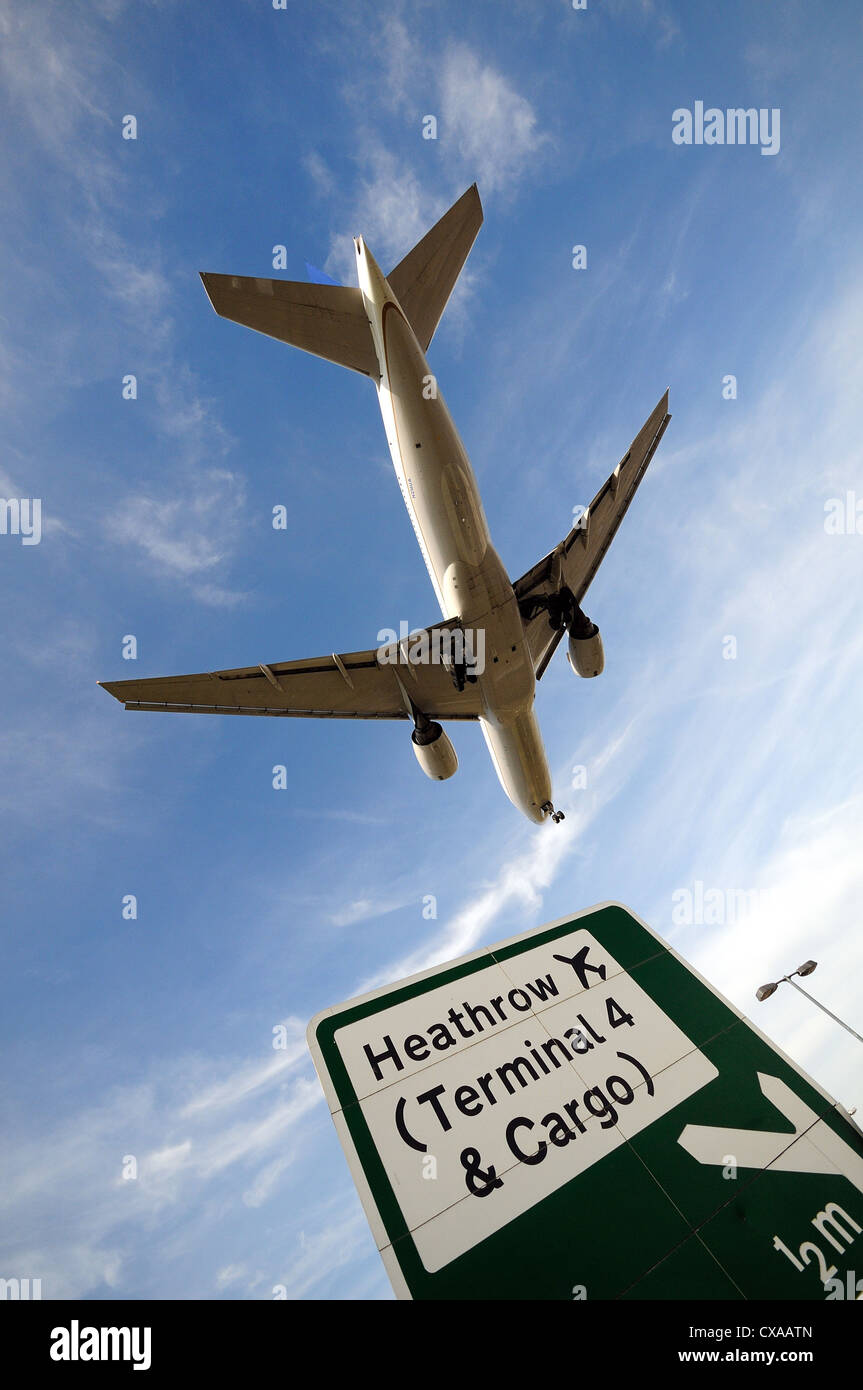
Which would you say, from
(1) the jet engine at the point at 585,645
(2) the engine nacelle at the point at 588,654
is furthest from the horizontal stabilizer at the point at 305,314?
(2) the engine nacelle at the point at 588,654


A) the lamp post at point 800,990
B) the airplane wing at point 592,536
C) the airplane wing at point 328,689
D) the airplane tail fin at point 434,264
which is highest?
the airplane tail fin at point 434,264

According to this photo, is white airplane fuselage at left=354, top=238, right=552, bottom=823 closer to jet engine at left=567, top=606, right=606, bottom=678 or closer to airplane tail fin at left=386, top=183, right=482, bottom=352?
jet engine at left=567, top=606, right=606, bottom=678

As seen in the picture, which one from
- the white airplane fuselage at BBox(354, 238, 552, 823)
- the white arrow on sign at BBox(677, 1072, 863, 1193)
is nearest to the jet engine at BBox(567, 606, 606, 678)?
the white airplane fuselage at BBox(354, 238, 552, 823)

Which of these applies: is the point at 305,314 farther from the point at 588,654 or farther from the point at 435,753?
the point at 435,753

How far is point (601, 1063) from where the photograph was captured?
409cm

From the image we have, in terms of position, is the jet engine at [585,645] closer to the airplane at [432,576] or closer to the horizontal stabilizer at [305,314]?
the airplane at [432,576]

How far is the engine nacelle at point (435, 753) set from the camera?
18.0 m

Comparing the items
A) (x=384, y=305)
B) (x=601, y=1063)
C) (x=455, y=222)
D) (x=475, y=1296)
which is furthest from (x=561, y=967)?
(x=455, y=222)

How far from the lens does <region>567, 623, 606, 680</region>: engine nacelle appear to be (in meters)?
17.7

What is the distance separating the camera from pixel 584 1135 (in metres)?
3.63

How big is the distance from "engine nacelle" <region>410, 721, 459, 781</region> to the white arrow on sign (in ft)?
46.9

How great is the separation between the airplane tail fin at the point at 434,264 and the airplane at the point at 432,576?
0.04 meters
